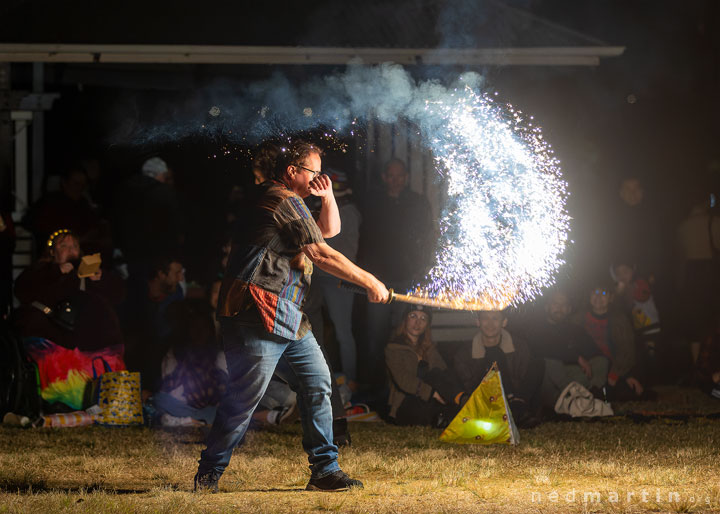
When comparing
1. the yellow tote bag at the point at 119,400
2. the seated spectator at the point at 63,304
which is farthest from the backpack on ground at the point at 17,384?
the yellow tote bag at the point at 119,400

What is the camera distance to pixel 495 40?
10578 mm

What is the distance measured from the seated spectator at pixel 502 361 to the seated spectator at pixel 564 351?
1.57 feet

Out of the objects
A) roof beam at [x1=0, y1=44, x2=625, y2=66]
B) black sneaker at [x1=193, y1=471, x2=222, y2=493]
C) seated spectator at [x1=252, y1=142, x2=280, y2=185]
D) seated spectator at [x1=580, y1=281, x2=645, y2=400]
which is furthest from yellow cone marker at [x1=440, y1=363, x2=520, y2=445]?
roof beam at [x1=0, y1=44, x2=625, y2=66]

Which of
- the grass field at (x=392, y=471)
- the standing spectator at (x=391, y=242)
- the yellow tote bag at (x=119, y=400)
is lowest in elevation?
the grass field at (x=392, y=471)

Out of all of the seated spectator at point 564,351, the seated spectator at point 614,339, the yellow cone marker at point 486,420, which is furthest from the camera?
the seated spectator at point 614,339

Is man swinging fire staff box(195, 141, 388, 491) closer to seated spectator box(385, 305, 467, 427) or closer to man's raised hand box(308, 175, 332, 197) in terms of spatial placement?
man's raised hand box(308, 175, 332, 197)

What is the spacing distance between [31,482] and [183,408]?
2.38m

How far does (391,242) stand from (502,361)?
1496 mm

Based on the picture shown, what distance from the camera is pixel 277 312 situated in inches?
212

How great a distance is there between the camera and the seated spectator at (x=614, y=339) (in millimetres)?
9453

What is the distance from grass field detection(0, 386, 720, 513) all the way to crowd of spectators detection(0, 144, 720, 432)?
521mm

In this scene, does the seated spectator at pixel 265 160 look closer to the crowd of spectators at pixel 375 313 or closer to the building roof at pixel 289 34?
the crowd of spectators at pixel 375 313

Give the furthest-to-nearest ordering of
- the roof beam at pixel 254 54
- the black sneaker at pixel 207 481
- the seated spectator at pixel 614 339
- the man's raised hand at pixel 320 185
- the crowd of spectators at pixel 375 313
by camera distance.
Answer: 1. the roof beam at pixel 254 54
2. the seated spectator at pixel 614 339
3. the crowd of spectators at pixel 375 313
4. the man's raised hand at pixel 320 185
5. the black sneaker at pixel 207 481

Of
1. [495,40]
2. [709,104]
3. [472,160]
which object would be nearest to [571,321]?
[472,160]
